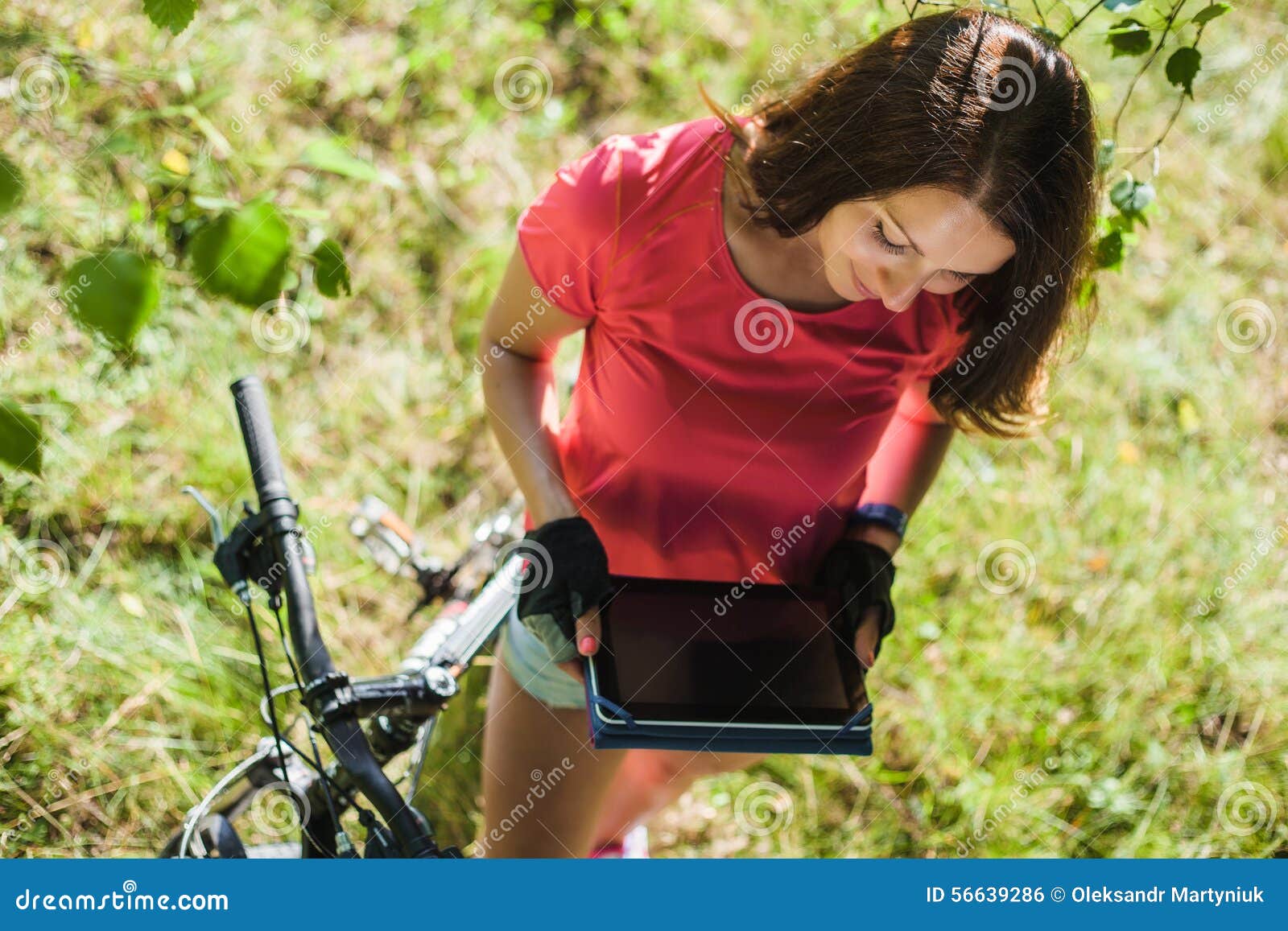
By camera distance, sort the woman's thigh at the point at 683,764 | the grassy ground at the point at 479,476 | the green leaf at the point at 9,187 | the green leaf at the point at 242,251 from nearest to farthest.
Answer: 1. the green leaf at the point at 9,187
2. the green leaf at the point at 242,251
3. the woman's thigh at the point at 683,764
4. the grassy ground at the point at 479,476

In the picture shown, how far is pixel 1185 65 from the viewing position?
1.58 meters

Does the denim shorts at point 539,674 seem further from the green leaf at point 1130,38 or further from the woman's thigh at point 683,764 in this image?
the green leaf at point 1130,38

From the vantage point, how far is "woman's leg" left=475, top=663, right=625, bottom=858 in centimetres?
203

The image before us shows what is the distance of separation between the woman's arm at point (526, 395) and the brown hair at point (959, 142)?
0.43 meters

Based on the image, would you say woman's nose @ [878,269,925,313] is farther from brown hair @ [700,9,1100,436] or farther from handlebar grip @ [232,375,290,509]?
handlebar grip @ [232,375,290,509]

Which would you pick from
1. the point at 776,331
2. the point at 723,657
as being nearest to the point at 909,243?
the point at 776,331

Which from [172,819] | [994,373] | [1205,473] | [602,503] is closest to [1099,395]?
[1205,473]

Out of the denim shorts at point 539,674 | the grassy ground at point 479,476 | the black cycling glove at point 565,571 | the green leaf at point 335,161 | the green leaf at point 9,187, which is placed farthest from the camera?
the grassy ground at point 479,476

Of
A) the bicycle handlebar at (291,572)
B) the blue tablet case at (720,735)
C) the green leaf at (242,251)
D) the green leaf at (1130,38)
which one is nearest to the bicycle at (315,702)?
the bicycle handlebar at (291,572)

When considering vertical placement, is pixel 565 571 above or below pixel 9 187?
below

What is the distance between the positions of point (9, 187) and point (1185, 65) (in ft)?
5.19

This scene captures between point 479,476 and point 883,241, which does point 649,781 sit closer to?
point 479,476

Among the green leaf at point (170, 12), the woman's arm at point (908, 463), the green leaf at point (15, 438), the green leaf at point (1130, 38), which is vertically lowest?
the woman's arm at point (908, 463)

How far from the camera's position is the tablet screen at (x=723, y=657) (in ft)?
5.61
